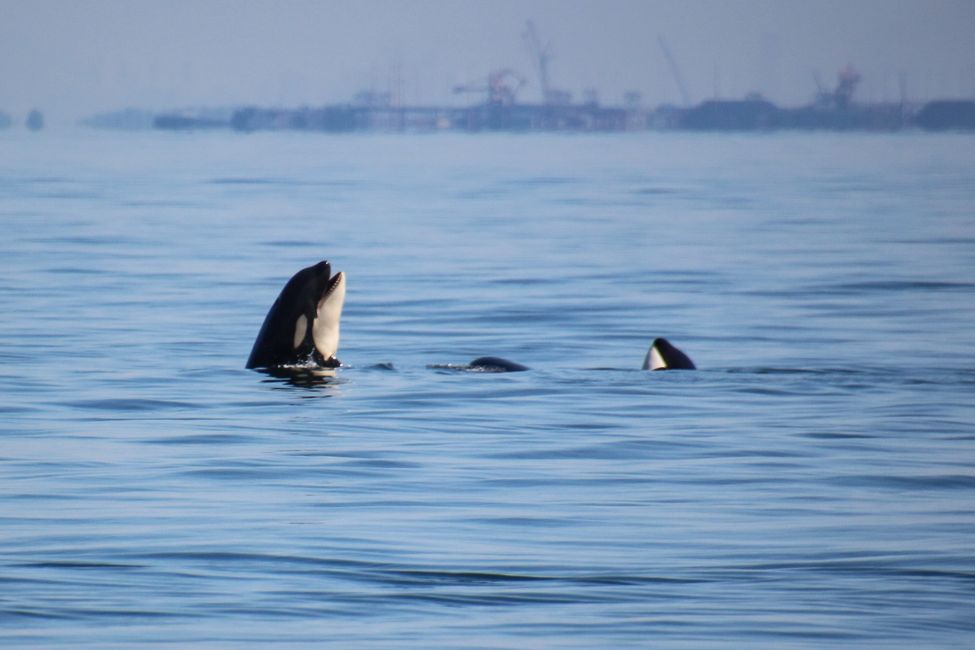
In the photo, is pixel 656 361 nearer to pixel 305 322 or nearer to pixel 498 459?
pixel 305 322

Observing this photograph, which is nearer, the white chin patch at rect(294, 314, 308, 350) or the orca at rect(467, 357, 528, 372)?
the white chin patch at rect(294, 314, 308, 350)

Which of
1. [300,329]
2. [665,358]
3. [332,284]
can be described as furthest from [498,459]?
[665,358]

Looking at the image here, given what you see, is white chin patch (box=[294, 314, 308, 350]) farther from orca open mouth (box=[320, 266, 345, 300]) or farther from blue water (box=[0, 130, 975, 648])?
blue water (box=[0, 130, 975, 648])

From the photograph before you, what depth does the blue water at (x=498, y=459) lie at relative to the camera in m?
6.84

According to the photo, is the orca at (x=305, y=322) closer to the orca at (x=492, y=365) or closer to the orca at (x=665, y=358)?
the orca at (x=492, y=365)

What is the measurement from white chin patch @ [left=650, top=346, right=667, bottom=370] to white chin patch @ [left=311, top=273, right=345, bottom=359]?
2.59 m

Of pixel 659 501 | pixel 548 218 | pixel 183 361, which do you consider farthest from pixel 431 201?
pixel 659 501

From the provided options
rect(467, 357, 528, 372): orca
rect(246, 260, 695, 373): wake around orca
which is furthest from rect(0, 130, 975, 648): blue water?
rect(246, 260, 695, 373): wake around orca

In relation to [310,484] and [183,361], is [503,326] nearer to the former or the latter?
[183,361]

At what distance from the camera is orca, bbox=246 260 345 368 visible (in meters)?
14.2

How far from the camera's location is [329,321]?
14438 mm

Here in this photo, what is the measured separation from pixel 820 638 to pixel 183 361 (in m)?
10.5

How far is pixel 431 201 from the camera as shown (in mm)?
53812

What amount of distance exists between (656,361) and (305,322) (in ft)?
9.51
